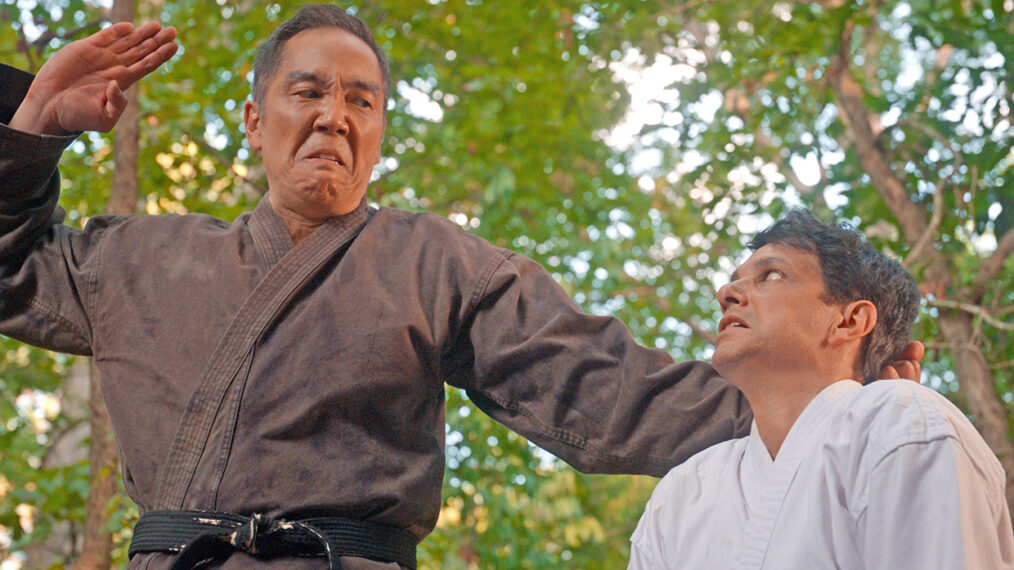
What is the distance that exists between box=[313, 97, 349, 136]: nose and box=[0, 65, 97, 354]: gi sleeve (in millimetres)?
512

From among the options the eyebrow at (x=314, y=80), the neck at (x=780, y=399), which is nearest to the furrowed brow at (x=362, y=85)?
the eyebrow at (x=314, y=80)

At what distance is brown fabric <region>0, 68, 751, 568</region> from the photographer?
1.86 meters

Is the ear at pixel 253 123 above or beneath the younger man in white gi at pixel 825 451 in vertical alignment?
above

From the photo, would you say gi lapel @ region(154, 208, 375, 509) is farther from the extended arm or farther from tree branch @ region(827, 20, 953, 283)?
tree branch @ region(827, 20, 953, 283)

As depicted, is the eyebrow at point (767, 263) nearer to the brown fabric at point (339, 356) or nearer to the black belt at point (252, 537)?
the brown fabric at point (339, 356)

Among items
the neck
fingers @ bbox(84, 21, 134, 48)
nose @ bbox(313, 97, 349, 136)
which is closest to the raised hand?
fingers @ bbox(84, 21, 134, 48)

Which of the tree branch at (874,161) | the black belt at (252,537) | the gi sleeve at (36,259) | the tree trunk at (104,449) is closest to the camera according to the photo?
the black belt at (252,537)

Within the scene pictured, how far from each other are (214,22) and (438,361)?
13.4 ft

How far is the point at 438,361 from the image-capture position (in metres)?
2.03

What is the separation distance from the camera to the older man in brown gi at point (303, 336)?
185cm

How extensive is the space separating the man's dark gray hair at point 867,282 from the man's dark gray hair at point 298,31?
38.1 inches

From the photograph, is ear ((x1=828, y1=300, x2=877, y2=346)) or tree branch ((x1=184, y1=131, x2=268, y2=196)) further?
tree branch ((x1=184, y1=131, x2=268, y2=196))

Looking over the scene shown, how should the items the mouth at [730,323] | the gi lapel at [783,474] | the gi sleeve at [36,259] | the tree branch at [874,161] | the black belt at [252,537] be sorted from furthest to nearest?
the tree branch at [874,161], the gi sleeve at [36,259], the mouth at [730,323], the black belt at [252,537], the gi lapel at [783,474]

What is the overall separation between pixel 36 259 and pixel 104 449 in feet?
4.19
